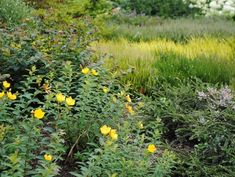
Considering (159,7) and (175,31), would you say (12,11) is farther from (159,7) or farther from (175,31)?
(159,7)

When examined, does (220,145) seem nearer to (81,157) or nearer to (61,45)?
(81,157)

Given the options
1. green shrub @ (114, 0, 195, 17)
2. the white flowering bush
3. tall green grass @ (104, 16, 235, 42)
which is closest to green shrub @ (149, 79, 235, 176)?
tall green grass @ (104, 16, 235, 42)

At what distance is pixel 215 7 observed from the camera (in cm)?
1177

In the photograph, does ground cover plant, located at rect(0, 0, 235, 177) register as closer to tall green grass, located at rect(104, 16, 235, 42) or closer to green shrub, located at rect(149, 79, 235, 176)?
green shrub, located at rect(149, 79, 235, 176)

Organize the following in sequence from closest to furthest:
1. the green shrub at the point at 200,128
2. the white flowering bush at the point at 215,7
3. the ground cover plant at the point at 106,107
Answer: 1. the ground cover plant at the point at 106,107
2. the green shrub at the point at 200,128
3. the white flowering bush at the point at 215,7

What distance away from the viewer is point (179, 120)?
3719 millimetres

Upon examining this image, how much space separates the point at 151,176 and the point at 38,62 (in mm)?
1776

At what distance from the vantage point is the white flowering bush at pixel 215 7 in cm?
1152

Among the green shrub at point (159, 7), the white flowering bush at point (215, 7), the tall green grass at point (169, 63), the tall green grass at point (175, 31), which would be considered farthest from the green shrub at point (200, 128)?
the white flowering bush at point (215, 7)

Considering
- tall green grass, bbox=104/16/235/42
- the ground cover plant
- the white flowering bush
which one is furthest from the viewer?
the white flowering bush

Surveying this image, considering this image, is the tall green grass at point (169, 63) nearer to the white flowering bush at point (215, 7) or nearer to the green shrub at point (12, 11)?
the green shrub at point (12, 11)

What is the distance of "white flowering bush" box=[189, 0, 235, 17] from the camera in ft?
37.8

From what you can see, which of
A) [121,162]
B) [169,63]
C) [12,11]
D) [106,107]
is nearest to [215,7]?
[12,11]

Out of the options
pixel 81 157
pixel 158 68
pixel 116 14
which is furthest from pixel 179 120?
pixel 116 14
